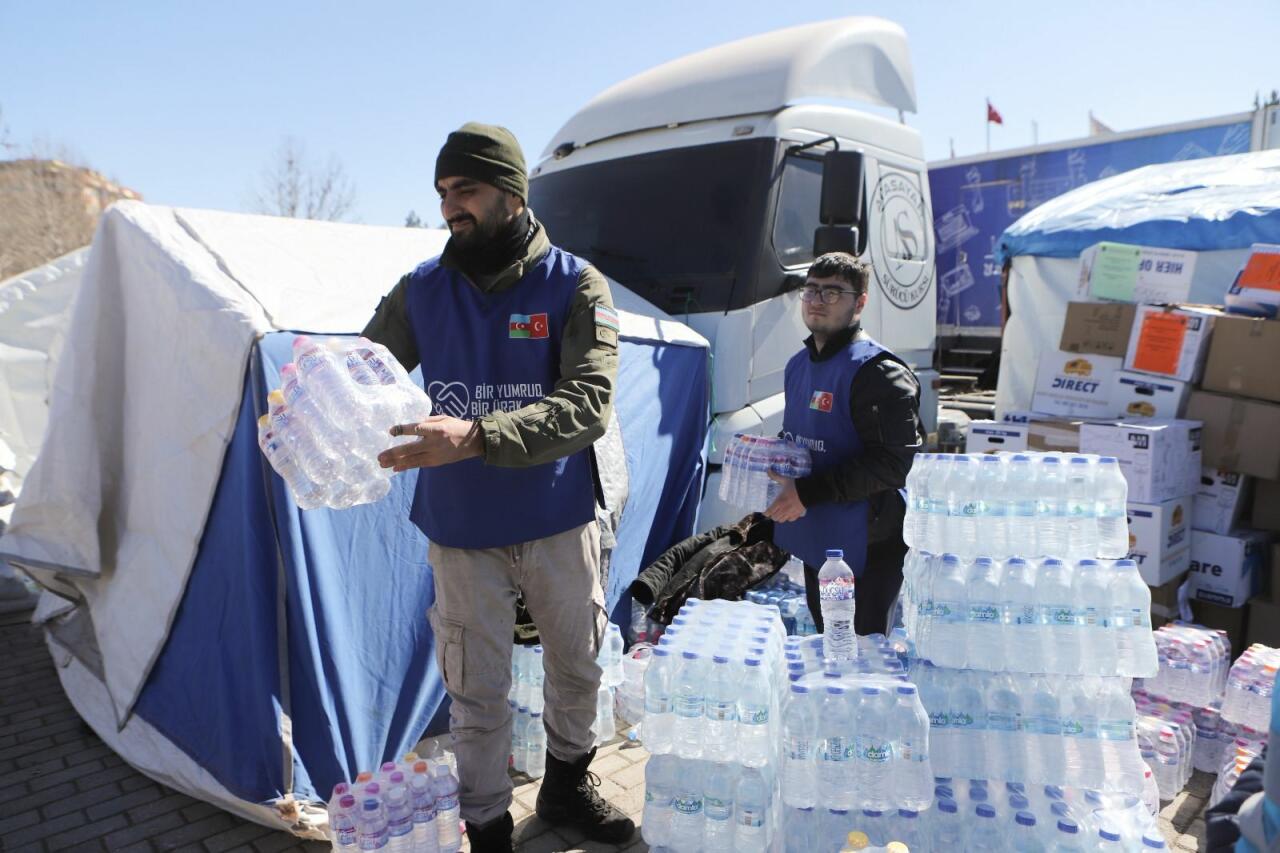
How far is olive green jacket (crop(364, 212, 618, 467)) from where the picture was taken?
221cm

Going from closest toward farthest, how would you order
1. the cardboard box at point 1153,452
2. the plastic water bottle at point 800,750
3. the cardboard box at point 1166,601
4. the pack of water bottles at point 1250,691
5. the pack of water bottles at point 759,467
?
the plastic water bottle at point 800,750, the pack of water bottles at point 759,467, the pack of water bottles at point 1250,691, the cardboard box at point 1153,452, the cardboard box at point 1166,601

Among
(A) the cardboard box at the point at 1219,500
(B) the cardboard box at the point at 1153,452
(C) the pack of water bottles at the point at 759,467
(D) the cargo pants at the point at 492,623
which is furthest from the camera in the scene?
(A) the cardboard box at the point at 1219,500

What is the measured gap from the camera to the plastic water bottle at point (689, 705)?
2.43m

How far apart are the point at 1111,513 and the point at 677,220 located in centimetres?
340

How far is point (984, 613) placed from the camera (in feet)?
8.07

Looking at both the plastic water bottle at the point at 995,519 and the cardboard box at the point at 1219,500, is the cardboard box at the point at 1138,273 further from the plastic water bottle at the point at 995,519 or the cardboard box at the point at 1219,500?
the plastic water bottle at the point at 995,519

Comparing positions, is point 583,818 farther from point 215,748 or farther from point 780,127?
point 780,127

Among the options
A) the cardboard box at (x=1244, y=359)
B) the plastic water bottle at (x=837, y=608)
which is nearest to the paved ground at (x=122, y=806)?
the plastic water bottle at (x=837, y=608)

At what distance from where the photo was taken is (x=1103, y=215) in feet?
18.9

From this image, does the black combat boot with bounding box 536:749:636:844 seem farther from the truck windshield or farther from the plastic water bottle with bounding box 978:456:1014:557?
the truck windshield

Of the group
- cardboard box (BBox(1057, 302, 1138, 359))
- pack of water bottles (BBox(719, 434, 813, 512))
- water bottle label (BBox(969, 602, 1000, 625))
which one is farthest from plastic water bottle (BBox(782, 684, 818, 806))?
cardboard box (BBox(1057, 302, 1138, 359))

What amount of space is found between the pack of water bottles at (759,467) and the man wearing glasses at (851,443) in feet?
0.23

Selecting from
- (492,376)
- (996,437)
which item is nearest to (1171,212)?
(996,437)

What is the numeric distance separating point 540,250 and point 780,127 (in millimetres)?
3023
